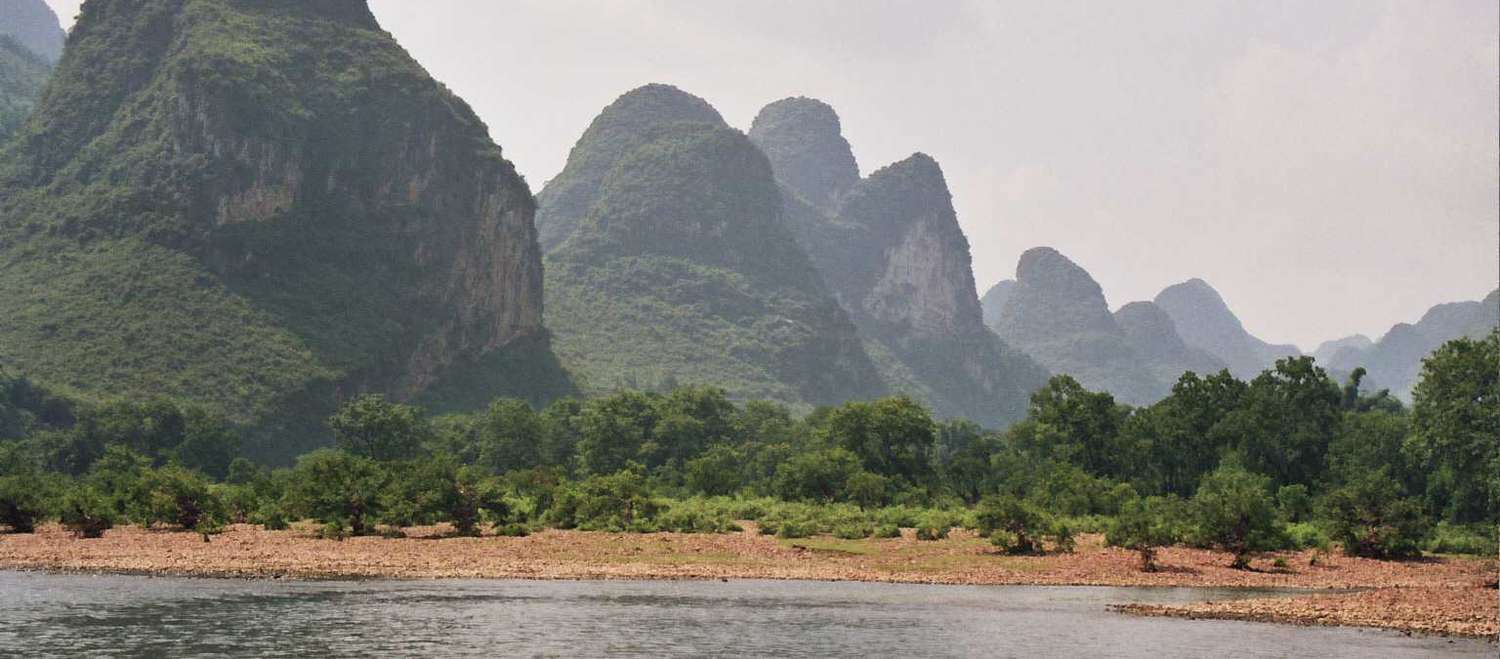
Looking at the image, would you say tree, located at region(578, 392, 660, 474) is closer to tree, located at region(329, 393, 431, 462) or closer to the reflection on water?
tree, located at region(329, 393, 431, 462)

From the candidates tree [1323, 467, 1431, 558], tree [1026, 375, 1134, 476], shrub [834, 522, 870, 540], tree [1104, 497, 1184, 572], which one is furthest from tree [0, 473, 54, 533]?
tree [1026, 375, 1134, 476]

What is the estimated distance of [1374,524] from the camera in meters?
55.4

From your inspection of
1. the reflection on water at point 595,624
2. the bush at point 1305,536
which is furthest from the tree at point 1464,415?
the reflection on water at point 595,624

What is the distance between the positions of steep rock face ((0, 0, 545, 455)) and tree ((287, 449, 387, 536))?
72566 millimetres

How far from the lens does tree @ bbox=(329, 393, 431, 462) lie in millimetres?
113000

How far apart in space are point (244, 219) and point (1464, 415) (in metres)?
140

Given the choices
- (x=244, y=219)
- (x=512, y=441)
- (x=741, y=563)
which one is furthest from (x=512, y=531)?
(x=244, y=219)

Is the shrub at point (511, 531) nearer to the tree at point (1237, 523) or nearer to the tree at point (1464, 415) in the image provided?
the tree at point (1237, 523)

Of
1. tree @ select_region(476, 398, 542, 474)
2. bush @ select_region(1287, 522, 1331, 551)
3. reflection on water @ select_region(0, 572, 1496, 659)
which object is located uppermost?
tree @ select_region(476, 398, 542, 474)

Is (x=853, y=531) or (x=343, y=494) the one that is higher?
(x=343, y=494)

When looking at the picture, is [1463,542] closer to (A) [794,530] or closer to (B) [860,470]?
(A) [794,530]

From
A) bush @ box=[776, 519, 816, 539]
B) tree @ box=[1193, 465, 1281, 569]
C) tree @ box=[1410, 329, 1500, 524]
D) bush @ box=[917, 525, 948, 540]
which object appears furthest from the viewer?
bush @ box=[776, 519, 816, 539]

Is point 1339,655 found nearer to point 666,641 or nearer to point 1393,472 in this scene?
point 666,641

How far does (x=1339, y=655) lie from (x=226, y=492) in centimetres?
5675
